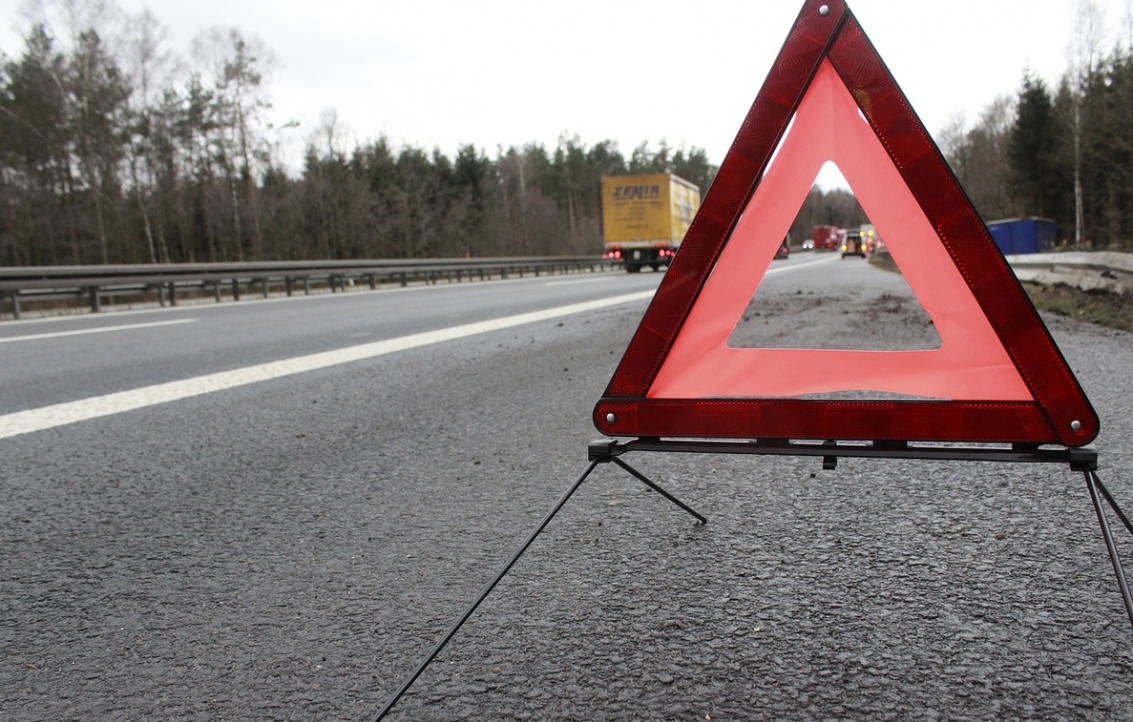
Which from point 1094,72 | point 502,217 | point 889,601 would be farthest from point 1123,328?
point 502,217

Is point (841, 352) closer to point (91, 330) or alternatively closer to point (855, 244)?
point (91, 330)

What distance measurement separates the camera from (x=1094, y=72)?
4806 cm

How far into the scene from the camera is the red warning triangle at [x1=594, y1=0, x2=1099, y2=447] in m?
1.65

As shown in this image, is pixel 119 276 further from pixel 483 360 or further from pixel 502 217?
pixel 502 217

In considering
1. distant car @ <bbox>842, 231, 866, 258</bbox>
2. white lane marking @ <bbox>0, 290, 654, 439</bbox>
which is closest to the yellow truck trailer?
white lane marking @ <bbox>0, 290, 654, 439</bbox>

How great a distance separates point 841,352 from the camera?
1.94 m

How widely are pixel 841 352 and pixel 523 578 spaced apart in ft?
3.35

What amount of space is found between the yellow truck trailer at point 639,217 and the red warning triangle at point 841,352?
34276mm

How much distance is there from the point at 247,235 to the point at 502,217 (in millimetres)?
26642

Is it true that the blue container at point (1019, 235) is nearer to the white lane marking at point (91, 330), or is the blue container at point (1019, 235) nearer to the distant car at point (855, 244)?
the distant car at point (855, 244)

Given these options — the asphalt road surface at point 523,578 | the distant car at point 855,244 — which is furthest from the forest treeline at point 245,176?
the distant car at point 855,244

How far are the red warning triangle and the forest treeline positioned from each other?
6.74 ft

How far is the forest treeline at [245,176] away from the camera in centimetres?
3362

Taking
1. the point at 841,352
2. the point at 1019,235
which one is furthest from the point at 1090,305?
→ the point at 1019,235
